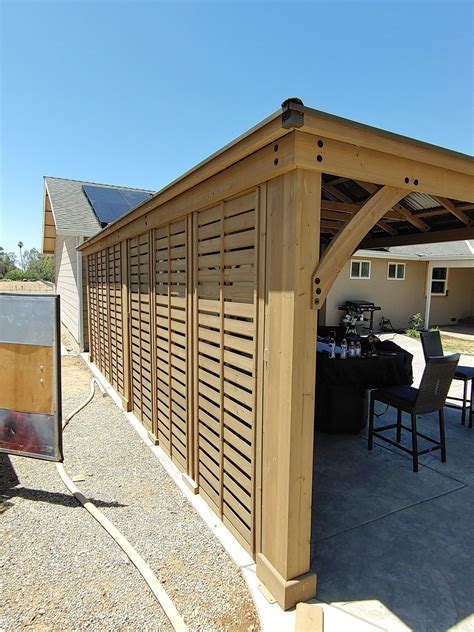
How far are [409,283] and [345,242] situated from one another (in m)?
12.7

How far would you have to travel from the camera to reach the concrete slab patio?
1840 millimetres

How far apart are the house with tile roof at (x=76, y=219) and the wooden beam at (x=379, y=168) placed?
7.25 metres

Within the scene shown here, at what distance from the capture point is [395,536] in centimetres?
238

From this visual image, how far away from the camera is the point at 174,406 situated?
3.33 m

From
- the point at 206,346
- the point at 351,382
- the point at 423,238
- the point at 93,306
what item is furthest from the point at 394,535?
the point at 93,306

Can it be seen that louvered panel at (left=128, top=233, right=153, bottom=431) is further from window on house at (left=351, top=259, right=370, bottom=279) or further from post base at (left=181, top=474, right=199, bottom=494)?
window on house at (left=351, top=259, right=370, bottom=279)

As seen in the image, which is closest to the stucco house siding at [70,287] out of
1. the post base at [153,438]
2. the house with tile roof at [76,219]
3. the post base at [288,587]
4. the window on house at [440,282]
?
the house with tile roof at [76,219]

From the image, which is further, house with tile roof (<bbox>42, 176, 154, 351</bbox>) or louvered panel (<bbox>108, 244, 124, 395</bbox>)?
house with tile roof (<bbox>42, 176, 154, 351</bbox>)

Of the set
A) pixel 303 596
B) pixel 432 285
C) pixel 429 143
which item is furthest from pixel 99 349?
pixel 432 285

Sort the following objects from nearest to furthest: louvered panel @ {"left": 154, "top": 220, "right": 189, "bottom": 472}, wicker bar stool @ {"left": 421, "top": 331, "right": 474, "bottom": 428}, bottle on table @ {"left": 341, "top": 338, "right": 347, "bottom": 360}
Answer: louvered panel @ {"left": 154, "top": 220, "right": 189, "bottom": 472} < bottle on table @ {"left": 341, "top": 338, "right": 347, "bottom": 360} < wicker bar stool @ {"left": 421, "top": 331, "right": 474, "bottom": 428}

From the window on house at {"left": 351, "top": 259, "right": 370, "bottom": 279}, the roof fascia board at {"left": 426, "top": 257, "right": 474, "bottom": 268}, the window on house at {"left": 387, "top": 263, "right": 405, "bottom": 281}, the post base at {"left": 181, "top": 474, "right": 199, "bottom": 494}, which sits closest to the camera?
the post base at {"left": 181, "top": 474, "right": 199, "bottom": 494}

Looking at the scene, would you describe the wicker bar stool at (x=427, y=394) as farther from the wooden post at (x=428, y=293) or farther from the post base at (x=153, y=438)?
the wooden post at (x=428, y=293)

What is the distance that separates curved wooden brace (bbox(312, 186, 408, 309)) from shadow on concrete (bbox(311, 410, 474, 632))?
1576 millimetres

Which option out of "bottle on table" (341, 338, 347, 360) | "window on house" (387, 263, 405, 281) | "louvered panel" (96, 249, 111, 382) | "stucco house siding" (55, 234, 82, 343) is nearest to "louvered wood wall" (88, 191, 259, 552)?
"bottle on table" (341, 338, 347, 360)
